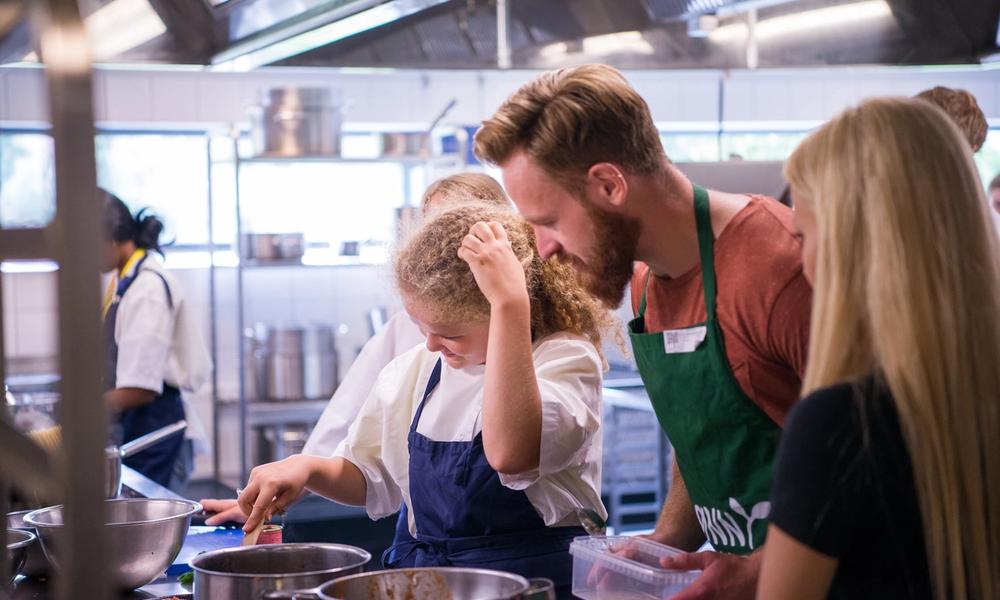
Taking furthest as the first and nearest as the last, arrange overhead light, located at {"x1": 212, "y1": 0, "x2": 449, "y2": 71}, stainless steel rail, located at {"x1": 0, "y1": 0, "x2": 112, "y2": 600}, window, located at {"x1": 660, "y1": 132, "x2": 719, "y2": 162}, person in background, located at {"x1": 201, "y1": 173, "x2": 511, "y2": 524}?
window, located at {"x1": 660, "y1": 132, "x2": 719, "y2": 162} < overhead light, located at {"x1": 212, "y1": 0, "x2": 449, "y2": 71} < person in background, located at {"x1": 201, "y1": 173, "x2": 511, "y2": 524} < stainless steel rail, located at {"x1": 0, "y1": 0, "x2": 112, "y2": 600}

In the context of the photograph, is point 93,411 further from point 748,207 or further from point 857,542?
point 748,207

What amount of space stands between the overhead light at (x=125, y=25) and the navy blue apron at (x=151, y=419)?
0.73 metres

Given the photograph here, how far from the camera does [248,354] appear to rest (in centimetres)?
576

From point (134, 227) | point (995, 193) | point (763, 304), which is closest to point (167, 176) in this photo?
point (134, 227)

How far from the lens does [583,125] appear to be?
1.60m

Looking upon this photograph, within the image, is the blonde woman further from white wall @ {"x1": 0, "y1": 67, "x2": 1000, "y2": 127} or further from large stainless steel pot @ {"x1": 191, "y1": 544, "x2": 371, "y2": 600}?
white wall @ {"x1": 0, "y1": 67, "x2": 1000, "y2": 127}

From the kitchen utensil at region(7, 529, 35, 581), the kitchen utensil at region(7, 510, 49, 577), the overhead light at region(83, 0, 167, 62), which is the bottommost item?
the kitchen utensil at region(7, 510, 49, 577)

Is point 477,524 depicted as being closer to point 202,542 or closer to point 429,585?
point 429,585

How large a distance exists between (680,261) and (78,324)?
109cm

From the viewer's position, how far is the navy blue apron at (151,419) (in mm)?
3689

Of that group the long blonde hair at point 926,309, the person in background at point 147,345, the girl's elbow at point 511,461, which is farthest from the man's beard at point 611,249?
the person in background at point 147,345

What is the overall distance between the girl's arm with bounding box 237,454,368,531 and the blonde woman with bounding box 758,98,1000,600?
820 millimetres

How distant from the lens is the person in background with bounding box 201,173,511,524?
2.50 metres

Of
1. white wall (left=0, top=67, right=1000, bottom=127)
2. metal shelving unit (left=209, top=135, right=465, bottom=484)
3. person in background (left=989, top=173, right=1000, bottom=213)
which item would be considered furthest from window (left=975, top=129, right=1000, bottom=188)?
person in background (left=989, top=173, right=1000, bottom=213)
